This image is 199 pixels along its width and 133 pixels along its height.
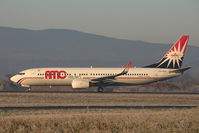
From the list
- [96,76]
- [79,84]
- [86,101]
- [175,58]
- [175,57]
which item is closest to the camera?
[86,101]

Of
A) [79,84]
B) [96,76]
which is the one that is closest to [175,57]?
[96,76]

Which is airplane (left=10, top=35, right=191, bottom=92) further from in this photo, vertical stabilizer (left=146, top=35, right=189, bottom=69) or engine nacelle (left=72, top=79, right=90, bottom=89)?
vertical stabilizer (left=146, top=35, right=189, bottom=69)

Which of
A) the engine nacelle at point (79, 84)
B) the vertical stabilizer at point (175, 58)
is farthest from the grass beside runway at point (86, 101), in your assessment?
the vertical stabilizer at point (175, 58)

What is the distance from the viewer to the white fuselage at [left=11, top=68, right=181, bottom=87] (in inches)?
2633

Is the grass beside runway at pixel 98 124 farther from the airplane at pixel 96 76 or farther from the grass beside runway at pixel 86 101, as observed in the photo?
the airplane at pixel 96 76

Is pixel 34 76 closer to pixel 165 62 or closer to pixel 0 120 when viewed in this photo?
pixel 165 62

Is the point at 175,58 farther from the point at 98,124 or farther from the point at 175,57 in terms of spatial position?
the point at 98,124

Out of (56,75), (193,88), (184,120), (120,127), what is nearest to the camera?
(120,127)

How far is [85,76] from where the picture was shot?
220ft

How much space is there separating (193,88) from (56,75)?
30776 mm

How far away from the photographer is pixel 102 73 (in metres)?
67.5

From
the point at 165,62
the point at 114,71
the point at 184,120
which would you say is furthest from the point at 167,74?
the point at 184,120

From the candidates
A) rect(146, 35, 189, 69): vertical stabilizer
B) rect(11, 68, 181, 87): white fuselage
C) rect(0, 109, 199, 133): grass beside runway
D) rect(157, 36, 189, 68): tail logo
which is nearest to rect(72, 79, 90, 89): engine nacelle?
rect(11, 68, 181, 87): white fuselage

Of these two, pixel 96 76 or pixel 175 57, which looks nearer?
pixel 96 76
